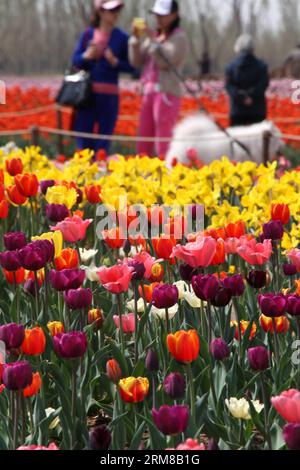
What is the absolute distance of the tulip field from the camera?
7.40ft

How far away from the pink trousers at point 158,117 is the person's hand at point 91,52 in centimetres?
60

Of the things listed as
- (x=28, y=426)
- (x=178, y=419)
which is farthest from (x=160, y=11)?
(x=178, y=419)

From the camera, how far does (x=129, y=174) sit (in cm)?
491

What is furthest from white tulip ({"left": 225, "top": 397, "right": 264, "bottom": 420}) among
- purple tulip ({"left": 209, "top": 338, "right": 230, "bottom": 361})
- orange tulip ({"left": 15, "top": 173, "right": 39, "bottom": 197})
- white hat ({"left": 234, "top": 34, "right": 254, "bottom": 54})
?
white hat ({"left": 234, "top": 34, "right": 254, "bottom": 54})

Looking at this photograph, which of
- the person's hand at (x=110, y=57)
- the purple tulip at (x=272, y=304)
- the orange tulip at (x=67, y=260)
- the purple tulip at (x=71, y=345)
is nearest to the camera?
the purple tulip at (x=71, y=345)

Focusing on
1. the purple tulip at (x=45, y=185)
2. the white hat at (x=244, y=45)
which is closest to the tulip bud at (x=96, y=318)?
the purple tulip at (x=45, y=185)

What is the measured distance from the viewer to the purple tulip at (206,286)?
250 centimetres

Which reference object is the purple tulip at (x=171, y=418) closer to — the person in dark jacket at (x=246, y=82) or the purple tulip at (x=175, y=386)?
the purple tulip at (x=175, y=386)

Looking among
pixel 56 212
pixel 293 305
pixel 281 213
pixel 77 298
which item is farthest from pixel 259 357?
pixel 56 212

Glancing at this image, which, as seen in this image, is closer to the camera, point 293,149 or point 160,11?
point 160,11

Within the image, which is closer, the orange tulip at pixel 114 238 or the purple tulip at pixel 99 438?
the purple tulip at pixel 99 438

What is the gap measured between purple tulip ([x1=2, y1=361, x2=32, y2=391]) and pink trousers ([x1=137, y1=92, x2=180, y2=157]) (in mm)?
Result: 6343

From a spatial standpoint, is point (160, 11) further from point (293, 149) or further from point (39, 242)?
point (39, 242)
